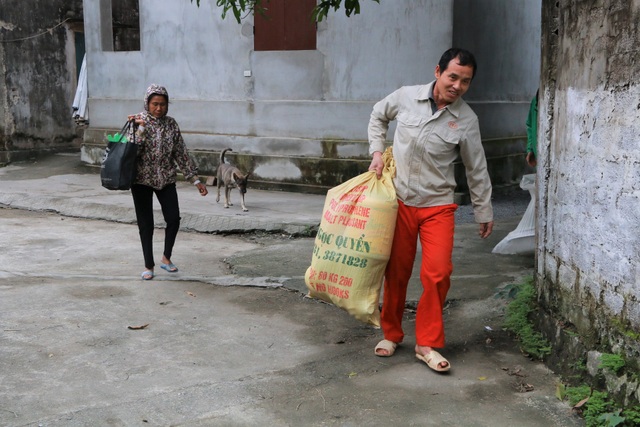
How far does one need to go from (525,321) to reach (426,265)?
96 centimetres

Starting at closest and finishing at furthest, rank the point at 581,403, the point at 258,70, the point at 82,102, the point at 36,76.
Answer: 1. the point at 581,403
2. the point at 258,70
3. the point at 82,102
4. the point at 36,76

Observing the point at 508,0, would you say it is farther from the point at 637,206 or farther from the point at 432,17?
the point at 637,206

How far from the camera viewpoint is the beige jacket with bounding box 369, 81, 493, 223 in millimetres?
3980

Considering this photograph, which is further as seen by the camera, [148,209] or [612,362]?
[148,209]

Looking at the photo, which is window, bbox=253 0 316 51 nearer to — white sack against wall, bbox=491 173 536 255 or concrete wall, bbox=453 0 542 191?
concrete wall, bbox=453 0 542 191

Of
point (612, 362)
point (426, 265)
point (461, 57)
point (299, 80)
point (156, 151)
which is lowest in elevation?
point (612, 362)

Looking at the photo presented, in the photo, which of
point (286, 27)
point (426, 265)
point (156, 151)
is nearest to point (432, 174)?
point (426, 265)

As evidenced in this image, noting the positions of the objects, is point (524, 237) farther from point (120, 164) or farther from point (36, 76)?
point (36, 76)

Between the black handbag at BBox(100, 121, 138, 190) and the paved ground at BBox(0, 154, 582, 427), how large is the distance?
81 cm

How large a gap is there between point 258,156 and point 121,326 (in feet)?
20.1

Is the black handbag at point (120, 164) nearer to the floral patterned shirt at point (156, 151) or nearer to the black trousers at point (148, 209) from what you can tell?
the floral patterned shirt at point (156, 151)

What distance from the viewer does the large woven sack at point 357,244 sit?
398 centimetres

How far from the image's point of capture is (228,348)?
4395 mm

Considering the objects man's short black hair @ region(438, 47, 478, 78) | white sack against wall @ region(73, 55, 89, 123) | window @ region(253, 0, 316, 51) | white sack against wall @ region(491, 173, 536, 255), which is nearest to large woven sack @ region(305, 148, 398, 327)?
man's short black hair @ region(438, 47, 478, 78)
